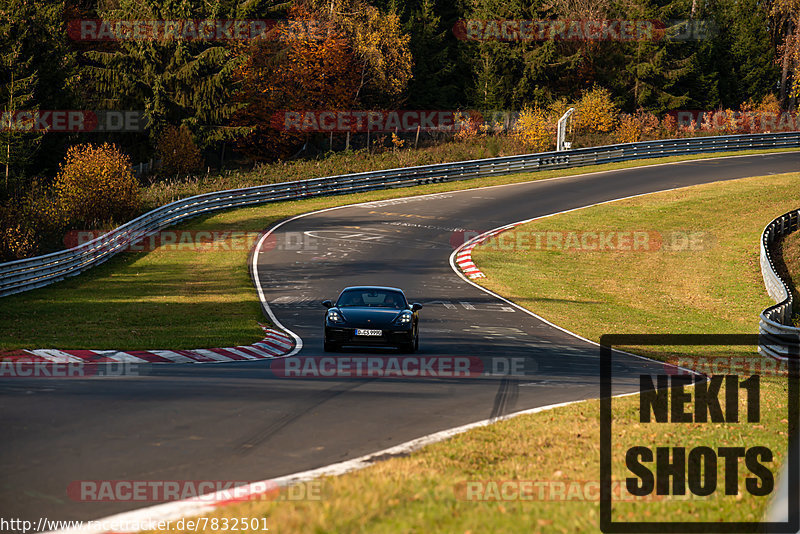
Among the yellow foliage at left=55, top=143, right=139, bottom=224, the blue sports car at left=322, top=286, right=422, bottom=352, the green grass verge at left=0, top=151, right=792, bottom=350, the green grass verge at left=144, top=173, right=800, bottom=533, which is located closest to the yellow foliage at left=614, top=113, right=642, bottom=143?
the green grass verge at left=0, top=151, right=792, bottom=350

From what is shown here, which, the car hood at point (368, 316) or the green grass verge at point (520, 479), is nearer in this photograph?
the green grass verge at point (520, 479)

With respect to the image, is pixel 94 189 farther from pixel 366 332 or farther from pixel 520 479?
pixel 520 479

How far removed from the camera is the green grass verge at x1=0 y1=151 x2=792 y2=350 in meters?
18.5

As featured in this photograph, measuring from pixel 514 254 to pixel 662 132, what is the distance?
140 ft

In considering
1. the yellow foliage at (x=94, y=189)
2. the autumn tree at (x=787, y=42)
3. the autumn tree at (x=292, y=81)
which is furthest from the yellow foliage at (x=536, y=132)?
the yellow foliage at (x=94, y=189)

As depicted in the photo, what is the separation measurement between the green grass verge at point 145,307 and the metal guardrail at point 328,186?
645mm

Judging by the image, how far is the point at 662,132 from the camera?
2869 inches

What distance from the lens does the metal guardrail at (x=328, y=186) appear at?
2878 cm

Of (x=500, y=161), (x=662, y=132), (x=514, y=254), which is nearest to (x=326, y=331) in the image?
(x=514, y=254)

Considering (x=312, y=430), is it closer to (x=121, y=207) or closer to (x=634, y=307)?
(x=634, y=307)

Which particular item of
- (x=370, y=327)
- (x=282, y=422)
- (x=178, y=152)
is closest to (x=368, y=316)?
(x=370, y=327)

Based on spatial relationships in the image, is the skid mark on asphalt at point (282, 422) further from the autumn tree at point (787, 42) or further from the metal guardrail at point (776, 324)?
the autumn tree at point (787, 42)

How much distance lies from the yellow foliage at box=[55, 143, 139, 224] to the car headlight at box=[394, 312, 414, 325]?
25.0 meters

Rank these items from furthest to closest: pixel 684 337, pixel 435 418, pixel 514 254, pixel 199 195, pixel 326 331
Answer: pixel 199 195
pixel 514 254
pixel 684 337
pixel 326 331
pixel 435 418
